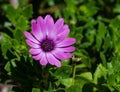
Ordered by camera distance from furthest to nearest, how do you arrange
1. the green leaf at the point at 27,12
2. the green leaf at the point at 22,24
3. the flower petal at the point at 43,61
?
the green leaf at the point at 27,12 < the green leaf at the point at 22,24 < the flower petal at the point at 43,61

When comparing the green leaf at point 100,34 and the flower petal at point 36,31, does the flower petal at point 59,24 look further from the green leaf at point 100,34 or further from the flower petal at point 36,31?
the green leaf at point 100,34

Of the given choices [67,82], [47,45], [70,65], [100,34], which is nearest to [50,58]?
[47,45]

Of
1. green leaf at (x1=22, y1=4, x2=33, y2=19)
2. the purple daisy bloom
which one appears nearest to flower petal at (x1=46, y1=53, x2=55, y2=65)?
the purple daisy bloom

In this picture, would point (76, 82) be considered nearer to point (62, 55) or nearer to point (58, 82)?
point (58, 82)

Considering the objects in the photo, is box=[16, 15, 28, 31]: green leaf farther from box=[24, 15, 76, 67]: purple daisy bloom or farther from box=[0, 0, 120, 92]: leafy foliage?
box=[24, 15, 76, 67]: purple daisy bloom

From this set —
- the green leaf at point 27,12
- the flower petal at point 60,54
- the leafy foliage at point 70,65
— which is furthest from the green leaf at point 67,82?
the green leaf at point 27,12

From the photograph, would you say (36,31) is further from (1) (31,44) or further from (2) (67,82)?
(2) (67,82)
